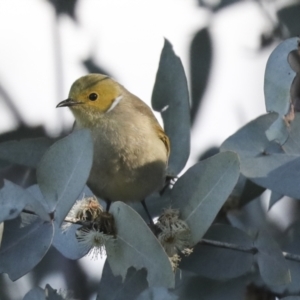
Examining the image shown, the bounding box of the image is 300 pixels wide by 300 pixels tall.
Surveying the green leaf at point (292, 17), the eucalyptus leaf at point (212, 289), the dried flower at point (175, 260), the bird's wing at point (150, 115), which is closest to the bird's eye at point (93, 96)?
the bird's wing at point (150, 115)

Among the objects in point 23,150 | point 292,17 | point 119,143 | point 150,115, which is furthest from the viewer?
point 150,115

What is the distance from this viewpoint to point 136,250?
1.90 metres

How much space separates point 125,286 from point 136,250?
105mm

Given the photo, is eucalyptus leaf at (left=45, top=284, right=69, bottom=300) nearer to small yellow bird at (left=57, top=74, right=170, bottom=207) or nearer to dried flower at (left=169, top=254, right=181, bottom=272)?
dried flower at (left=169, top=254, right=181, bottom=272)

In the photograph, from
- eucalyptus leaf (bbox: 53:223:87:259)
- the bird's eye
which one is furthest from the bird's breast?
eucalyptus leaf (bbox: 53:223:87:259)

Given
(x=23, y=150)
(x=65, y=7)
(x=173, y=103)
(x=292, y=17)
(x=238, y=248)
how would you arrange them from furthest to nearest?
(x=65, y=7), (x=292, y=17), (x=173, y=103), (x=23, y=150), (x=238, y=248)

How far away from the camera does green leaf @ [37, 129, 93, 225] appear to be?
72.3 inches

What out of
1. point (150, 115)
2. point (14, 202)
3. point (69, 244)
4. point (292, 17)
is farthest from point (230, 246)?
point (150, 115)

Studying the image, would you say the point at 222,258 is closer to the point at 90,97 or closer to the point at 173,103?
the point at 173,103

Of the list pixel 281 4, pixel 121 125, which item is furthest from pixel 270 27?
pixel 121 125

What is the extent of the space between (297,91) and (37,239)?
1101 mm

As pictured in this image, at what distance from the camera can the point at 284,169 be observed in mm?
2021

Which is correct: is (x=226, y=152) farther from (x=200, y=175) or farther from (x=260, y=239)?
(x=260, y=239)

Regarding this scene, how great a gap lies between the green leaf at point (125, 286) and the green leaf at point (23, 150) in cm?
68
